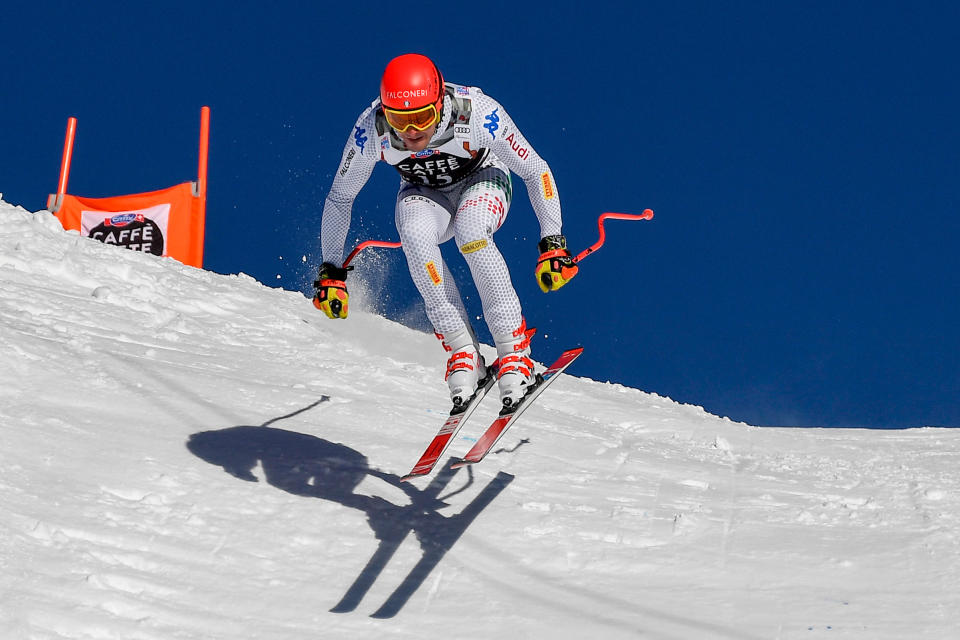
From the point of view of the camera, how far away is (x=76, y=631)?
3338 millimetres

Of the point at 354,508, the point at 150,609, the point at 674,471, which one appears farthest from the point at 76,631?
the point at 674,471

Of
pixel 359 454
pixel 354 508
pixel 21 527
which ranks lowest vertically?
pixel 21 527

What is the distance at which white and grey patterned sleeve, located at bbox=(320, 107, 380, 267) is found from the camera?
16.4 ft

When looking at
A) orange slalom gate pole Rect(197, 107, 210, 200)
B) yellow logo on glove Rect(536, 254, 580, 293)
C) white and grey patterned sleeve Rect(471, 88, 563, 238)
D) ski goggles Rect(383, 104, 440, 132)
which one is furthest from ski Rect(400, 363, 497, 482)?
orange slalom gate pole Rect(197, 107, 210, 200)

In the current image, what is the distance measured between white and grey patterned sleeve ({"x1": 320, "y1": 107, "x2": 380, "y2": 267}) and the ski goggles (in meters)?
0.27

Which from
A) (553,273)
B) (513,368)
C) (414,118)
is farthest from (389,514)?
(414,118)

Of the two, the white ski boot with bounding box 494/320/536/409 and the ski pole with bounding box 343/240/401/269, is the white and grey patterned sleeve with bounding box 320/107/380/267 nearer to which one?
the ski pole with bounding box 343/240/401/269

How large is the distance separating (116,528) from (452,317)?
1.81m

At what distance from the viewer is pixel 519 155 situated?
5129 mm

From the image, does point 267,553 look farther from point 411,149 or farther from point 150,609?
point 411,149

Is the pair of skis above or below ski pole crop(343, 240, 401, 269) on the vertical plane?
below

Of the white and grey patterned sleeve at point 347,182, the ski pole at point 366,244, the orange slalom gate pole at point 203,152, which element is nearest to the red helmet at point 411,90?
the white and grey patterned sleeve at point 347,182

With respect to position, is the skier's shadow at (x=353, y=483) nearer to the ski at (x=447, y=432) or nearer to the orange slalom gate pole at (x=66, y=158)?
the ski at (x=447, y=432)

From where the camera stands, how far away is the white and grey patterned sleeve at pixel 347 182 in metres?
5.01
